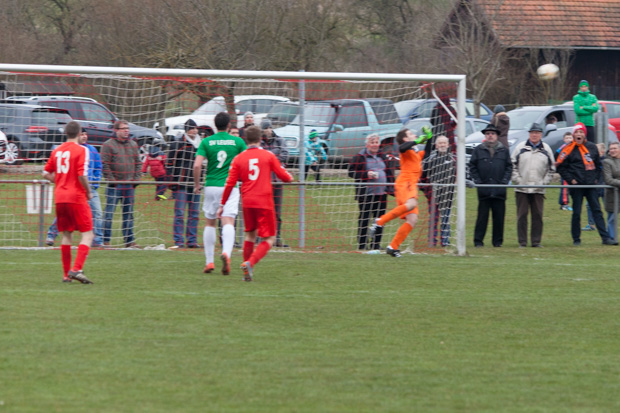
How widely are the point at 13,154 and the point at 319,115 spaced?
4750 millimetres

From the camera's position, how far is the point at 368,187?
14.2 meters

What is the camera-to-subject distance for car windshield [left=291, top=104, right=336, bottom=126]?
1435cm

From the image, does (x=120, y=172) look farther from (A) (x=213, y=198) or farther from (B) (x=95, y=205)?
(A) (x=213, y=198)

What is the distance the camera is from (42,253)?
41.5ft

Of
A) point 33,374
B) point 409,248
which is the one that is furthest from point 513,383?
point 409,248

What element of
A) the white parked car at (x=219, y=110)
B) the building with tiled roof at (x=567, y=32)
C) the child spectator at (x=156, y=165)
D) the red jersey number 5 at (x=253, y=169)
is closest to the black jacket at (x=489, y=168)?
the white parked car at (x=219, y=110)

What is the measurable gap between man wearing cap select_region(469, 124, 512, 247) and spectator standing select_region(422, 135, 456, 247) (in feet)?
1.83

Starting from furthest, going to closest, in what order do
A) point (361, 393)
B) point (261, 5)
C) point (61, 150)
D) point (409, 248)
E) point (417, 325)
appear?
point (261, 5) < point (409, 248) < point (61, 150) < point (417, 325) < point (361, 393)

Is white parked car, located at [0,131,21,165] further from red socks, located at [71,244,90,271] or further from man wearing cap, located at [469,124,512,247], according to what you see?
man wearing cap, located at [469,124,512,247]

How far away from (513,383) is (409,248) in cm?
771

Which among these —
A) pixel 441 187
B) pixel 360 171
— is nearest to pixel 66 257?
pixel 360 171

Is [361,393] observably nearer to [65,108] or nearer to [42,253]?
[42,253]

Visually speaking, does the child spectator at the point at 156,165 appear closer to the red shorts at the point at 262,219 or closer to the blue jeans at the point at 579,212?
the red shorts at the point at 262,219

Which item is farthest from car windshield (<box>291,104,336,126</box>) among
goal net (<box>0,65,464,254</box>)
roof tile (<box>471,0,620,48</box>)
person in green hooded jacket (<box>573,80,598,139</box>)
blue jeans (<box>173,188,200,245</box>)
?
roof tile (<box>471,0,620,48</box>)
